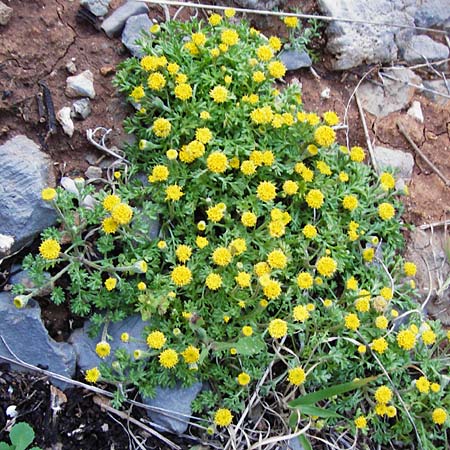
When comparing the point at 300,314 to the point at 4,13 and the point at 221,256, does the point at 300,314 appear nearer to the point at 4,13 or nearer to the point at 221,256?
the point at 221,256

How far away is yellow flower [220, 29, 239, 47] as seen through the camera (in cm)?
384

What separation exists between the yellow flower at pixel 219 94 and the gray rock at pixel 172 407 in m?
1.75

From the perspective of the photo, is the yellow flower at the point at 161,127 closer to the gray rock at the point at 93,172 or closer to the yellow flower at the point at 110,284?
the gray rock at the point at 93,172

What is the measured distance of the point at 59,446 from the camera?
3.24 m

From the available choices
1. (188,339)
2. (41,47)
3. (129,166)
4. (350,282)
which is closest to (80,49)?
(41,47)

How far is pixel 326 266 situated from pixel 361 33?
6.36 ft

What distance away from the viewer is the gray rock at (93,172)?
3740mm

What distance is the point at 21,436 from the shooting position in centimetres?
301

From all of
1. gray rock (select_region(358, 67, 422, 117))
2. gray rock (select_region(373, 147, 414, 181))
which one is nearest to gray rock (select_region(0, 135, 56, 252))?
gray rock (select_region(373, 147, 414, 181))

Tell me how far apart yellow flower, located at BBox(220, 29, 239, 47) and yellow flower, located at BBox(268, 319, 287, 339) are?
5.87 ft

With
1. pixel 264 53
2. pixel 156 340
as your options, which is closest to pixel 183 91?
pixel 264 53

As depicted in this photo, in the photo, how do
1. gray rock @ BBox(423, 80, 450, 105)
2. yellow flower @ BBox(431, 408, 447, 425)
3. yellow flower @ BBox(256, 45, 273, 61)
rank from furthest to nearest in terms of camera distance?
gray rock @ BBox(423, 80, 450, 105) → yellow flower @ BBox(256, 45, 273, 61) → yellow flower @ BBox(431, 408, 447, 425)

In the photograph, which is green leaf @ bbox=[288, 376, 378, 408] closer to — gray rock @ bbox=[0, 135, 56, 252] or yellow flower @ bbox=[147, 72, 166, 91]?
gray rock @ bbox=[0, 135, 56, 252]

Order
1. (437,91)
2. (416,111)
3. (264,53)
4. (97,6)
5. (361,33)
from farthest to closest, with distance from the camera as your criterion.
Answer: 1. (437,91)
2. (416,111)
3. (361,33)
4. (97,6)
5. (264,53)
